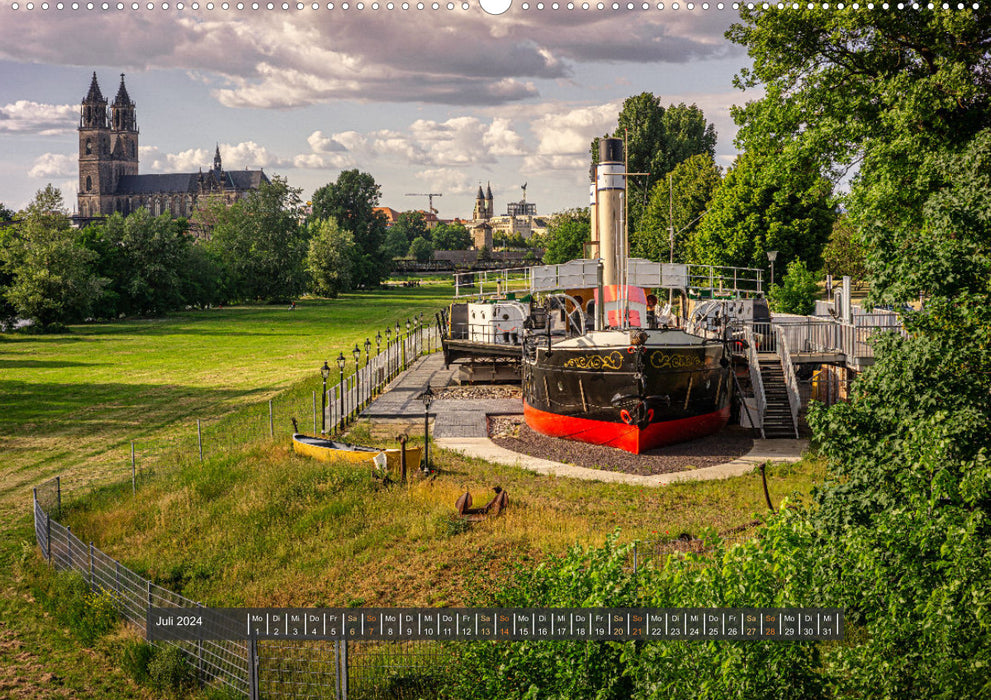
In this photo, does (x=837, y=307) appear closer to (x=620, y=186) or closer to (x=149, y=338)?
(x=620, y=186)

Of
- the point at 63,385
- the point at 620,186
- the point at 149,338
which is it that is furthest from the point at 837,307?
the point at 149,338

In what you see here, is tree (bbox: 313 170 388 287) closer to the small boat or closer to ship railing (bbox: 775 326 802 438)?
ship railing (bbox: 775 326 802 438)

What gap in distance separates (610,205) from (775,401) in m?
8.63

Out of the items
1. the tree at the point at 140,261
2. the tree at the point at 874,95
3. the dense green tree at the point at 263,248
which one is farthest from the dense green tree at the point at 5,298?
the tree at the point at 874,95

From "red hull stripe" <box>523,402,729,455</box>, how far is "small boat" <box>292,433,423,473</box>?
586 cm

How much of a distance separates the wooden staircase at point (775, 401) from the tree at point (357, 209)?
10265cm

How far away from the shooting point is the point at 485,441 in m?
25.4

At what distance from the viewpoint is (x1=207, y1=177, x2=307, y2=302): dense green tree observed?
328 ft

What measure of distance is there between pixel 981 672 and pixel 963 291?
4363 millimetres

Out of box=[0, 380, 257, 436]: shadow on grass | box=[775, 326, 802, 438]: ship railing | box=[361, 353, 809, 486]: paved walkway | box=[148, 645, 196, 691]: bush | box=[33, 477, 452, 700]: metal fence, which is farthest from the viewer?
box=[0, 380, 257, 436]: shadow on grass

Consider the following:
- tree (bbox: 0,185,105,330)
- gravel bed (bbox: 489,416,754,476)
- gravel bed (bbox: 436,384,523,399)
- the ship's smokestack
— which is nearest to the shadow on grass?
gravel bed (bbox: 436,384,523,399)

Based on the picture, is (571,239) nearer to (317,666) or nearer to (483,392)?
(483,392)

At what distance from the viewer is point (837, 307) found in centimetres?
3631

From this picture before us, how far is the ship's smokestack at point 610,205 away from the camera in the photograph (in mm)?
29844
